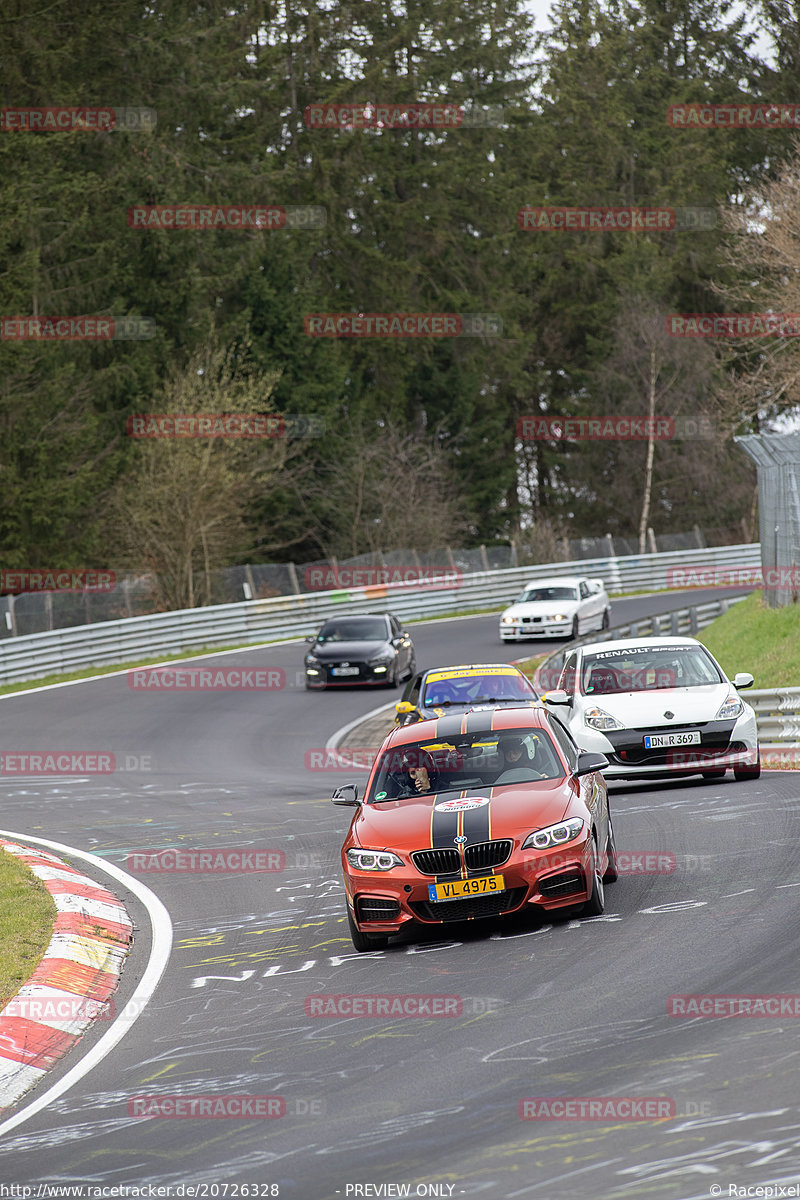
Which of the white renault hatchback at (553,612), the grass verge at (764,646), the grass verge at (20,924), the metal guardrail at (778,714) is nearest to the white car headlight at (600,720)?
the metal guardrail at (778,714)

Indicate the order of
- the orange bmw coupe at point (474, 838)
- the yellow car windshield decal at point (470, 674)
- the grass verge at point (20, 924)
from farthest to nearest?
the yellow car windshield decal at point (470, 674) → the grass verge at point (20, 924) → the orange bmw coupe at point (474, 838)

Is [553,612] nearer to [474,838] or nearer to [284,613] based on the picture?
[284,613]

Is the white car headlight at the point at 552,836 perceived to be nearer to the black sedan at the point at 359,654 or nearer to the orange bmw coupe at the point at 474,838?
the orange bmw coupe at the point at 474,838

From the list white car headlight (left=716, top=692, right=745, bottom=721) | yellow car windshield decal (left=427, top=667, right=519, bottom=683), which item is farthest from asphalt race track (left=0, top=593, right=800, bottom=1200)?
yellow car windshield decal (left=427, top=667, right=519, bottom=683)

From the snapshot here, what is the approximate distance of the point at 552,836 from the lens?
9.26m

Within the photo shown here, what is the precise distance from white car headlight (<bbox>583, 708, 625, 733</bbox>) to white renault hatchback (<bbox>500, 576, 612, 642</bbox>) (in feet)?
67.4

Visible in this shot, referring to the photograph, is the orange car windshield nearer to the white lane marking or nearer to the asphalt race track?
the asphalt race track

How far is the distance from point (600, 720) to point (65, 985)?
7.31 m

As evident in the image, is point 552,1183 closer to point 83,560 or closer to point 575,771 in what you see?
point 575,771

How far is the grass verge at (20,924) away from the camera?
9320mm

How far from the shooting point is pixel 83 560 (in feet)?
148

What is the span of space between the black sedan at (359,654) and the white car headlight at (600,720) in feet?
49.6

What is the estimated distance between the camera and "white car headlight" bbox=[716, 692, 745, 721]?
579 inches

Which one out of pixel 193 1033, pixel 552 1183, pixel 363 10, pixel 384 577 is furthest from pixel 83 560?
pixel 552 1183
